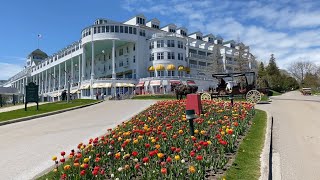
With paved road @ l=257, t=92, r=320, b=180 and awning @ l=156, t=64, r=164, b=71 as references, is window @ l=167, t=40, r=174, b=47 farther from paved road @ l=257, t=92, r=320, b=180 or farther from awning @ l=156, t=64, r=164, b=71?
paved road @ l=257, t=92, r=320, b=180

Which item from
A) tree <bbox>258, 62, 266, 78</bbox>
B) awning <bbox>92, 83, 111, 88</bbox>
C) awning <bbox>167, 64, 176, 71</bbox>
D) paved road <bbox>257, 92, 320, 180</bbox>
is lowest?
paved road <bbox>257, 92, 320, 180</bbox>

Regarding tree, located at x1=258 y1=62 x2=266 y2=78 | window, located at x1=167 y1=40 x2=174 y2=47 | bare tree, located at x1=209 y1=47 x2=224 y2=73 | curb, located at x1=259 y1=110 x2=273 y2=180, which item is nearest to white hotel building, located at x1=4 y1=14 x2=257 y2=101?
window, located at x1=167 y1=40 x2=174 y2=47

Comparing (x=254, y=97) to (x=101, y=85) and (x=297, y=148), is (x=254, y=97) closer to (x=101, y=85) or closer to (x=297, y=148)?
(x=297, y=148)

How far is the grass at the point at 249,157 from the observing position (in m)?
5.62

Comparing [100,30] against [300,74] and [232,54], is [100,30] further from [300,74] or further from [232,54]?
[300,74]

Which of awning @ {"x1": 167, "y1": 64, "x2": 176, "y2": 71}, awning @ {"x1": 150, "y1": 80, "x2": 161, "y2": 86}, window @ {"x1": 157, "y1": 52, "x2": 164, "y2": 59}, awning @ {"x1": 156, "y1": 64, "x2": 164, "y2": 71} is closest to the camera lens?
awning @ {"x1": 150, "y1": 80, "x2": 161, "y2": 86}

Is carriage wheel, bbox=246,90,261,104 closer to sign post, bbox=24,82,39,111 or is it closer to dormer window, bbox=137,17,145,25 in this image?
sign post, bbox=24,82,39,111

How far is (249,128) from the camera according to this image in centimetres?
1051

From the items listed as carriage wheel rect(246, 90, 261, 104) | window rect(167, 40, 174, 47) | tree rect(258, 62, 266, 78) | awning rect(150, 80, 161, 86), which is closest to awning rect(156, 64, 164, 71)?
awning rect(150, 80, 161, 86)

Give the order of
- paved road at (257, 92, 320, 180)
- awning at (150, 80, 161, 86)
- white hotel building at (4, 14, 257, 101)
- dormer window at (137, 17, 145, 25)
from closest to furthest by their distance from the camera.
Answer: paved road at (257, 92, 320, 180)
awning at (150, 80, 161, 86)
white hotel building at (4, 14, 257, 101)
dormer window at (137, 17, 145, 25)

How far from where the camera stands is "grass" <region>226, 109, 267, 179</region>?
5.62 m

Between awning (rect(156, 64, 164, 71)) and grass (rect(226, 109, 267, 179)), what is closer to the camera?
grass (rect(226, 109, 267, 179))

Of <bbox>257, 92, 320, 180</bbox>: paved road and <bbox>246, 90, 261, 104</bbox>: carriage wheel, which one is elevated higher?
<bbox>246, 90, 261, 104</bbox>: carriage wheel

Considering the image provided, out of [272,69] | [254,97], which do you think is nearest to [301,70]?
[272,69]
